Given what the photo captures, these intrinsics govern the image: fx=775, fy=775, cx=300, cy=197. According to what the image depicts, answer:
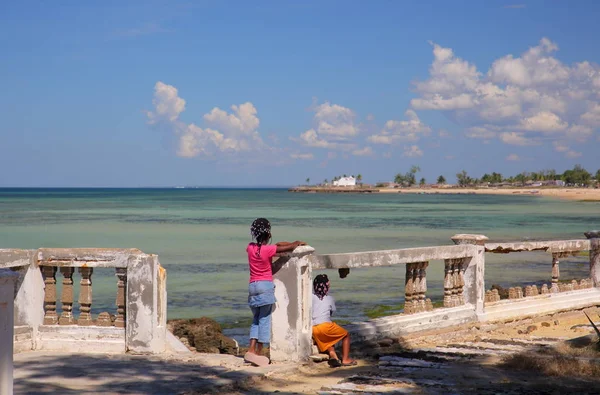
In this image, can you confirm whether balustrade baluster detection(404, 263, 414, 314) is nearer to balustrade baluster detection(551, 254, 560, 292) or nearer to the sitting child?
the sitting child

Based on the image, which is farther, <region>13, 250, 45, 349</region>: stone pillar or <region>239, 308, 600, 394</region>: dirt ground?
<region>13, 250, 45, 349</region>: stone pillar

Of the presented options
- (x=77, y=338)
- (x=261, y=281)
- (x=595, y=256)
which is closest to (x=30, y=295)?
(x=77, y=338)

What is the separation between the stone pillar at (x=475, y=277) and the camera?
11.4m

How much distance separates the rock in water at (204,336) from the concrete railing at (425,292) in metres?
3.65

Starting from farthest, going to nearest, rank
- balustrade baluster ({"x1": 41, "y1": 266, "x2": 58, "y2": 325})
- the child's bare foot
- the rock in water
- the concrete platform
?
the rock in water < balustrade baluster ({"x1": 41, "y1": 266, "x2": 58, "y2": 325}) < the child's bare foot < the concrete platform

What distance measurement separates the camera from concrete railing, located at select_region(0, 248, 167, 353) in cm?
862

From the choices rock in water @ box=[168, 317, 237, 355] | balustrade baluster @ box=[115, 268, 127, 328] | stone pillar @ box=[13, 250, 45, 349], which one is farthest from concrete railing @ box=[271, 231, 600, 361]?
rock in water @ box=[168, 317, 237, 355]

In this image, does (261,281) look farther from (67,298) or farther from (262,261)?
(67,298)

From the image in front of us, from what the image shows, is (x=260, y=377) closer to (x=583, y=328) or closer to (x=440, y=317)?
(x=440, y=317)

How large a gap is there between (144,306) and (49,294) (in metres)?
1.23

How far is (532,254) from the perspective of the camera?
33156 millimetres

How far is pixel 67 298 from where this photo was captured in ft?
29.7

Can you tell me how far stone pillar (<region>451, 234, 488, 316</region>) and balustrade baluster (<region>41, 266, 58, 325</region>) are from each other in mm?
5751

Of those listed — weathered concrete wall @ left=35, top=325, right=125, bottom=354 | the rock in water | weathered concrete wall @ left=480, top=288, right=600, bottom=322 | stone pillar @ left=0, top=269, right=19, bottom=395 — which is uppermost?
stone pillar @ left=0, top=269, right=19, bottom=395
